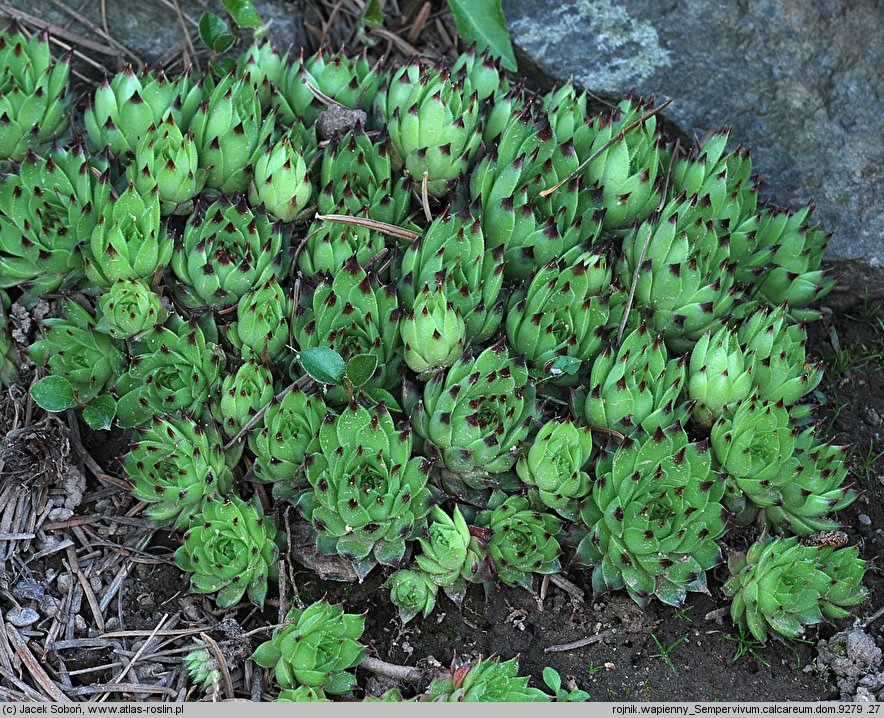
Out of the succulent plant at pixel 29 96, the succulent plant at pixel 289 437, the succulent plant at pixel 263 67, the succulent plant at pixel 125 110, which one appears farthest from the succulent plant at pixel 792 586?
the succulent plant at pixel 29 96

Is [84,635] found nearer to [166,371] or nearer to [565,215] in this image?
[166,371]

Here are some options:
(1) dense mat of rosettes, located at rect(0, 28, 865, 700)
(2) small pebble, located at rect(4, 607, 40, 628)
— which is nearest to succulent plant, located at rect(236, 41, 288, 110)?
(1) dense mat of rosettes, located at rect(0, 28, 865, 700)

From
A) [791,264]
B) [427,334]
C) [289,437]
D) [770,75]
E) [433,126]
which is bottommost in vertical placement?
[289,437]

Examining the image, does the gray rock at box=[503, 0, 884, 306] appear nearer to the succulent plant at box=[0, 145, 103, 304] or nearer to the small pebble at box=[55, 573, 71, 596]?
the succulent plant at box=[0, 145, 103, 304]

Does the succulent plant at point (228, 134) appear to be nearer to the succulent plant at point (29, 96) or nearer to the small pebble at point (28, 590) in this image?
the succulent plant at point (29, 96)

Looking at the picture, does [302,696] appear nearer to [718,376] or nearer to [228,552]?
[228,552]

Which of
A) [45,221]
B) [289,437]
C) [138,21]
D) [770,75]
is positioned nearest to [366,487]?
[289,437]
